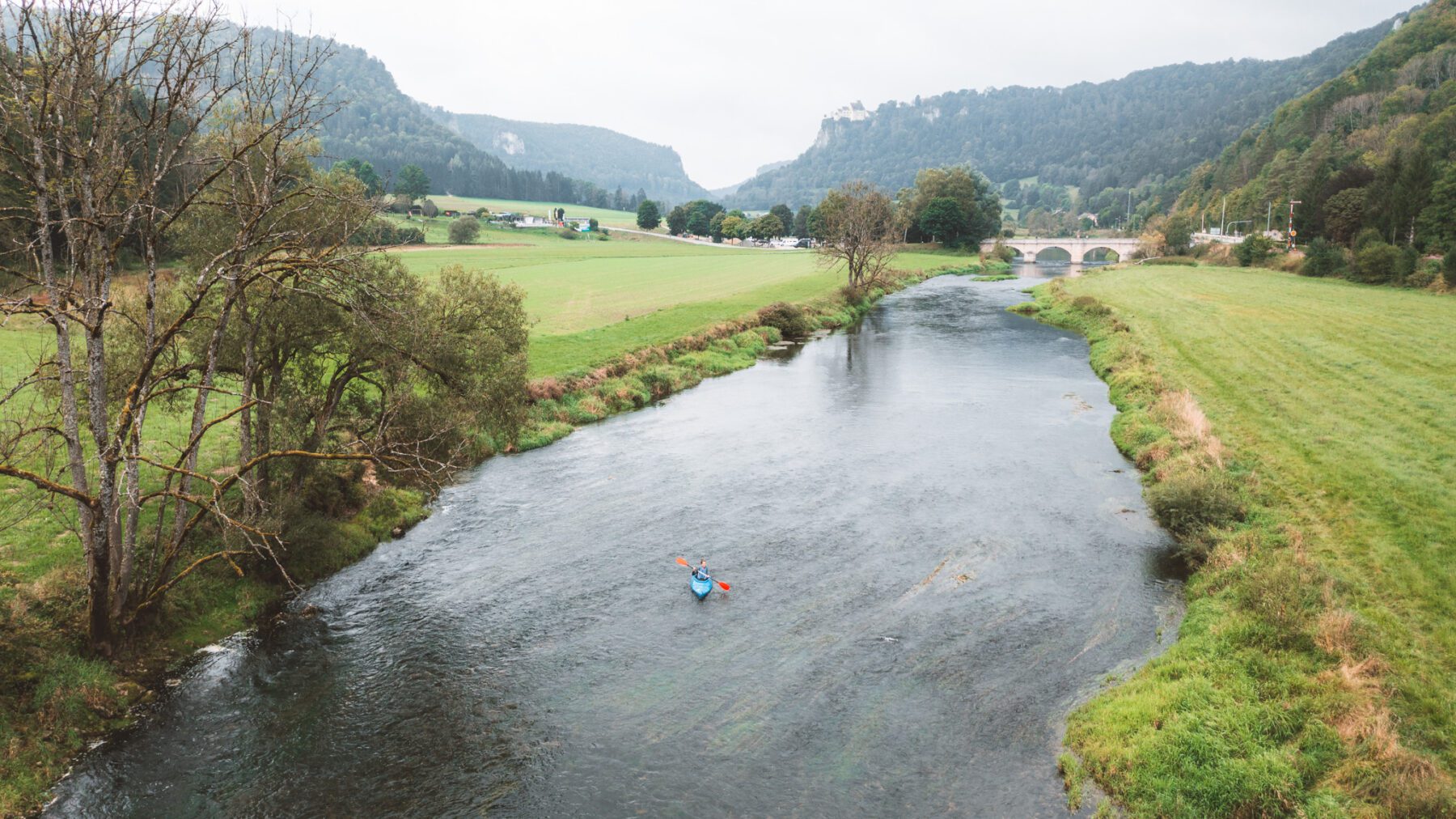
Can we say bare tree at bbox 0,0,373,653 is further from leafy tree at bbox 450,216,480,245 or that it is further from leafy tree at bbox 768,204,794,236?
leafy tree at bbox 768,204,794,236

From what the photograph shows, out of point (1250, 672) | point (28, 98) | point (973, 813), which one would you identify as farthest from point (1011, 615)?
point (28, 98)

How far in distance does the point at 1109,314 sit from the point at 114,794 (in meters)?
60.5

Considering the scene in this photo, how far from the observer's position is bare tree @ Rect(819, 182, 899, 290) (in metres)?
76.0

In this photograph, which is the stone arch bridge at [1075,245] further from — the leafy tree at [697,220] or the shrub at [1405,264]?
the shrub at [1405,264]

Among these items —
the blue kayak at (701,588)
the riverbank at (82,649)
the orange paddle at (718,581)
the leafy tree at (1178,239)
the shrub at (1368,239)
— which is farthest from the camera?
the leafy tree at (1178,239)

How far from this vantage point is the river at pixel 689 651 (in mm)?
12523

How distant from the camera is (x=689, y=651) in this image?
1642 cm

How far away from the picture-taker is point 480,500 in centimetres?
2470

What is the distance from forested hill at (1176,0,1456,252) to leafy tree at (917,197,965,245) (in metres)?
45.2

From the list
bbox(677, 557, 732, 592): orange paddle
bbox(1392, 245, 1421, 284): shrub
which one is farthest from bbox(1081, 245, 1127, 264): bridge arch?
bbox(677, 557, 732, 592): orange paddle

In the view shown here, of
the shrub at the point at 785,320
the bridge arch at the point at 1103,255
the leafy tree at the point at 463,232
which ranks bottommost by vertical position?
the shrub at the point at 785,320

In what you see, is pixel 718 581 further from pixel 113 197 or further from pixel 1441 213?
pixel 1441 213

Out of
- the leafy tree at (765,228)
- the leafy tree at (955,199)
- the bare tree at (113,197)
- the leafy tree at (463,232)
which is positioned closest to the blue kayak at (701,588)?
the bare tree at (113,197)

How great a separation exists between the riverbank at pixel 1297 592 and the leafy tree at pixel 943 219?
96278 mm
